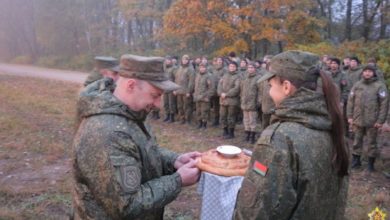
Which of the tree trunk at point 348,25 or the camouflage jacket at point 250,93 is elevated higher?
the tree trunk at point 348,25

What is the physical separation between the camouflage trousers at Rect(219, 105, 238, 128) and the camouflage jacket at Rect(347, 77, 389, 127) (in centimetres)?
353

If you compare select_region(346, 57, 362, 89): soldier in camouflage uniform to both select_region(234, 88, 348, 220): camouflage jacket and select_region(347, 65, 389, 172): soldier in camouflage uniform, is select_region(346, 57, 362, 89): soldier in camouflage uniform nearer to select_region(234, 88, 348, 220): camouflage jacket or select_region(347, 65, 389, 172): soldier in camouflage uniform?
select_region(347, 65, 389, 172): soldier in camouflage uniform

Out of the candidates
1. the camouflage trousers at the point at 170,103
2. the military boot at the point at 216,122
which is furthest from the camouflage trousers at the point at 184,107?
the military boot at the point at 216,122

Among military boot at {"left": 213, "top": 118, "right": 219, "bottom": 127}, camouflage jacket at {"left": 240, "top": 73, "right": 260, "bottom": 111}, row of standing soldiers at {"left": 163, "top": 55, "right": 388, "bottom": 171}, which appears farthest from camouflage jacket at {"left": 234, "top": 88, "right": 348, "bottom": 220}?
military boot at {"left": 213, "top": 118, "right": 219, "bottom": 127}

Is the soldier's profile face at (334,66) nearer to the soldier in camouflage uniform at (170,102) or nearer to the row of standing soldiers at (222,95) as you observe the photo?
the row of standing soldiers at (222,95)

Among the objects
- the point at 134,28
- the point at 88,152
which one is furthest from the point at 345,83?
the point at 134,28

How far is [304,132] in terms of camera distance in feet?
7.18

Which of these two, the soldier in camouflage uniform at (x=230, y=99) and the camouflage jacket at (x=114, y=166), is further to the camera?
the soldier in camouflage uniform at (x=230, y=99)

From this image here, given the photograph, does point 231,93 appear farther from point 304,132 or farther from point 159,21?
point 159,21

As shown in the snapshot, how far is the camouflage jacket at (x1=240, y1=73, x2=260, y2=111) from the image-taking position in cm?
982

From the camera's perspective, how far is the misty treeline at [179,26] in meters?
18.8

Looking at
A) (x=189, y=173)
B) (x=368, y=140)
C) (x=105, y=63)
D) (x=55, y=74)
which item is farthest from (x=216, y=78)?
(x=55, y=74)

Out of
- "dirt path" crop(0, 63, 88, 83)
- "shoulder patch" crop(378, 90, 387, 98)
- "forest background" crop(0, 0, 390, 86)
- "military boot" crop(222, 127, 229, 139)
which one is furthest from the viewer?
"dirt path" crop(0, 63, 88, 83)

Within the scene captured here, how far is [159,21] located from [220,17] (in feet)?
35.3
